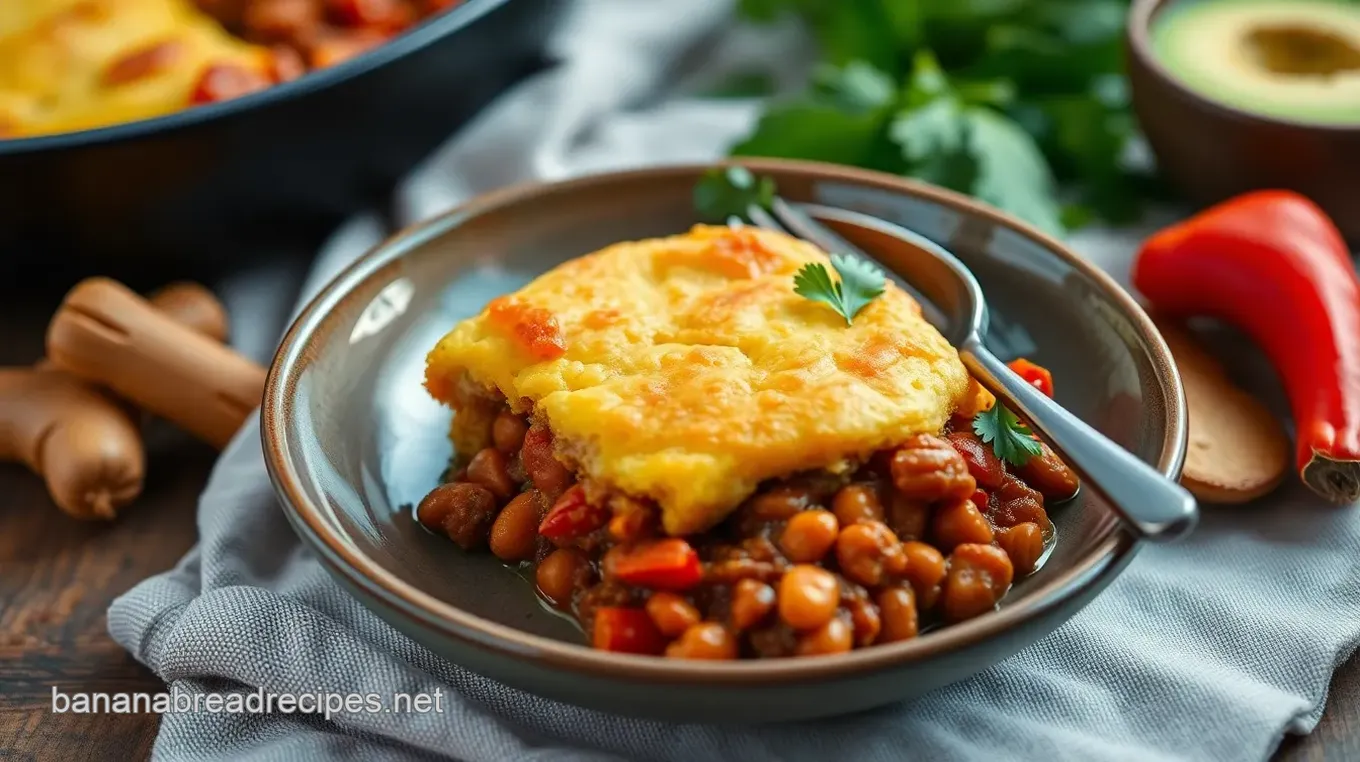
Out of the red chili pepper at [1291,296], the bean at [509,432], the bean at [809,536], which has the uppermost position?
Answer: the bean at [809,536]

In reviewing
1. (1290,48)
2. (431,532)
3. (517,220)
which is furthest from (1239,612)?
(1290,48)

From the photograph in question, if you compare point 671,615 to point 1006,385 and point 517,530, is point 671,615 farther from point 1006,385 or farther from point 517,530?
point 1006,385

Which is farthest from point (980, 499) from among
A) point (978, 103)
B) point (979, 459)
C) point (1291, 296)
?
point (978, 103)

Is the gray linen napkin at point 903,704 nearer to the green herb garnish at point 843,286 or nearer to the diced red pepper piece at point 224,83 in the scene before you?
the green herb garnish at point 843,286

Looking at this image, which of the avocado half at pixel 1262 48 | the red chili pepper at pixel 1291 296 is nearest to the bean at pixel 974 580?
the red chili pepper at pixel 1291 296

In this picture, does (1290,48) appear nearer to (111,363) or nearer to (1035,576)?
(1035,576)

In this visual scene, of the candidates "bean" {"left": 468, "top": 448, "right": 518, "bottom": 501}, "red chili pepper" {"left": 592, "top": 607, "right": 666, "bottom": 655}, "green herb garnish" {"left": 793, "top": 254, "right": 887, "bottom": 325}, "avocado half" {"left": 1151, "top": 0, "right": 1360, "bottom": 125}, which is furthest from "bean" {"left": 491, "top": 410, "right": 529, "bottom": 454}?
"avocado half" {"left": 1151, "top": 0, "right": 1360, "bottom": 125}
